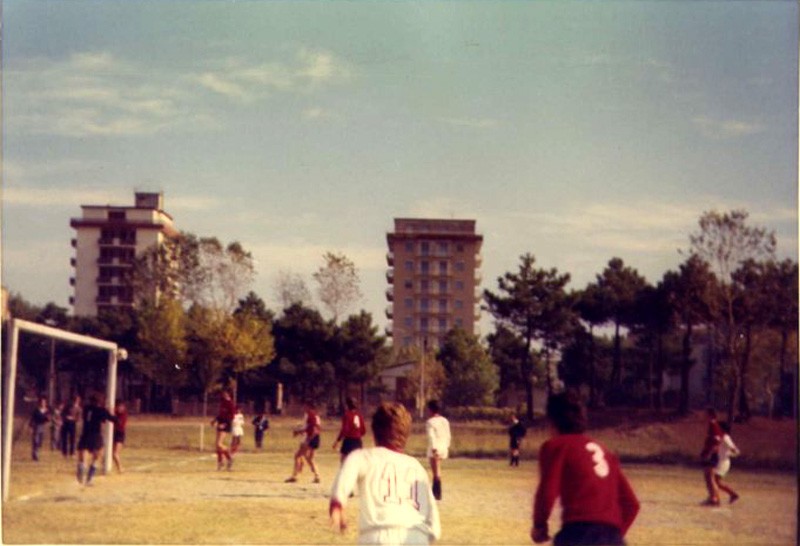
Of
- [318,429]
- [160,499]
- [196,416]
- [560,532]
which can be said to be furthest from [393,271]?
[560,532]

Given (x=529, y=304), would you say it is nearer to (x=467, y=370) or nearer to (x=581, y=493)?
(x=467, y=370)

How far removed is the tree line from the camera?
61.6 feet

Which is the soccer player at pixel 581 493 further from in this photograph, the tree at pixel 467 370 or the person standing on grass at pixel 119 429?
the tree at pixel 467 370

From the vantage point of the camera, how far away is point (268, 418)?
70.7ft

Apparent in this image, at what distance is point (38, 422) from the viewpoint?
59.0ft

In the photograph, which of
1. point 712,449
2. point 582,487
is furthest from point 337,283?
point 582,487

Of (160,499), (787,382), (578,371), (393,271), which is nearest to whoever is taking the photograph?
(160,499)

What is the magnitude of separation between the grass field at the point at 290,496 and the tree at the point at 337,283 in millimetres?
2896

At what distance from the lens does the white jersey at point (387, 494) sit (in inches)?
232

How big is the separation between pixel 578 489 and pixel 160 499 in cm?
1016

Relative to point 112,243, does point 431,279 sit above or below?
below

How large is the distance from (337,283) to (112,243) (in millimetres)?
6159

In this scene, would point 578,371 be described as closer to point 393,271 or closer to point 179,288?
point 393,271

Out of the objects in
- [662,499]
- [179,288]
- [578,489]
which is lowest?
[662,499]
